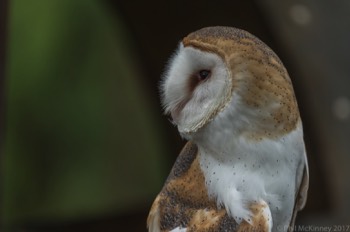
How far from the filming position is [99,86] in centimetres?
590

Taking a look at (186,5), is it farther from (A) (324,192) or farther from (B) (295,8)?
(A) (324,192)

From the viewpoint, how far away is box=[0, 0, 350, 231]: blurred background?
3.20 metres

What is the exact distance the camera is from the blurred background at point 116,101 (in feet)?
10.5

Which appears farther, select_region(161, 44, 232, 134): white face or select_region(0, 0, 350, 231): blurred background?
select_region(0, 0, 350, 231): blurred background

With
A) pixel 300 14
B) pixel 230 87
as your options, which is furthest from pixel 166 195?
pixel 300 14

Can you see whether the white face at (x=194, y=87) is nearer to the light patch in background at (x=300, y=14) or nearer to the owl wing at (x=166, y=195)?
the owl wing at (x=166, y=195)

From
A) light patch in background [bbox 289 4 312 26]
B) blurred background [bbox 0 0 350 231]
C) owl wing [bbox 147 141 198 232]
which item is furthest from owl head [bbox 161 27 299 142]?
light patch in background [bbox 289 4 312 26]

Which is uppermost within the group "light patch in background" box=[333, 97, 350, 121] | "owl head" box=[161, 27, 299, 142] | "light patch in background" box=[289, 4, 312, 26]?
"owl head" box=[161, 27, 299, 142]

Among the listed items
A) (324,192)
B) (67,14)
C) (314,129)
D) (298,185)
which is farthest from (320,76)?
(67,14)

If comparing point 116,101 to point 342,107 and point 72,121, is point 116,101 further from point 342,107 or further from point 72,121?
point 342,107

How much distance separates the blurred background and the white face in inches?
54.9

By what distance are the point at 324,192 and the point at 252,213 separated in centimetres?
179

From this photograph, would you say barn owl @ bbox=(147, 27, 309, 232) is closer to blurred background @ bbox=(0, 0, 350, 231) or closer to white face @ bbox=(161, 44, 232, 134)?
white face @ bbox=(161, 44, 232, 134)

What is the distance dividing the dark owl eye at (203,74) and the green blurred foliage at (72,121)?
3.32 m
